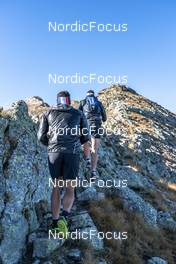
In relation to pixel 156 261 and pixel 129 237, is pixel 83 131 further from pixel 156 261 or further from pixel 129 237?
pixel 156 261

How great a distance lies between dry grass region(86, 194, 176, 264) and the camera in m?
12.1

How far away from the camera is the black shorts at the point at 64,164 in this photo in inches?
400

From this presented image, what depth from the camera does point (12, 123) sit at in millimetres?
12492

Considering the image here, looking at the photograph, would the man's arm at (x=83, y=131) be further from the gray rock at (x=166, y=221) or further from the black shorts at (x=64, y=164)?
the gray rock at (x=166, y=221)

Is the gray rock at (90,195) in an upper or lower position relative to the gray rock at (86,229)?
upper

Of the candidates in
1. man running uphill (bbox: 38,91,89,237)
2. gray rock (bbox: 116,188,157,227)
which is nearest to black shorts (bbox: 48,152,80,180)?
man running uphill (bbox: 38,91,89,237)

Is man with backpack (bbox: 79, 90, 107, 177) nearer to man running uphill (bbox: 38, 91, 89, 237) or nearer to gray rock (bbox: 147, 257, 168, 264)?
gray rock (bbox: 147, 257, 168, 264)

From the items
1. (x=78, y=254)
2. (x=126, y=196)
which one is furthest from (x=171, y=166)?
(x=78, y=254)

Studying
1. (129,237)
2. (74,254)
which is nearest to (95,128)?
(129,237)

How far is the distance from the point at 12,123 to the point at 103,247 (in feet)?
15.0
